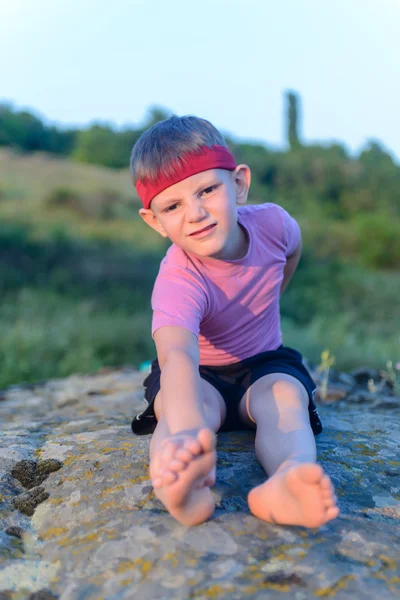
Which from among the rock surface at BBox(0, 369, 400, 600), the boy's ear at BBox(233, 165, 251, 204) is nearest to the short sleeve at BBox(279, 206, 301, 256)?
the boy's ear at BBox(233, 165, 251, 204)

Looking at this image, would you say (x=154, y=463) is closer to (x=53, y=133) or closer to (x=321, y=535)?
(x=321, y=535)

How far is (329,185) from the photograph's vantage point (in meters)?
26.7

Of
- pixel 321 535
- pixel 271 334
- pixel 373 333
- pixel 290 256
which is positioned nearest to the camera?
pixel 321 535

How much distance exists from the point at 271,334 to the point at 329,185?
25128mm

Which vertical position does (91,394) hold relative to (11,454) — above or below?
below

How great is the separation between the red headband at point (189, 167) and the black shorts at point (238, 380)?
0.76 meters

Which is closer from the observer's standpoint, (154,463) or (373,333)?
(154,463)

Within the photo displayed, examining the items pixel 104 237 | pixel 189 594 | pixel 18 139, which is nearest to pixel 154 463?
pixel 189 594

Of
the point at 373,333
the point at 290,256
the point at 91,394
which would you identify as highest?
the point at 290,256

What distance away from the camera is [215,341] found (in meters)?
2.56

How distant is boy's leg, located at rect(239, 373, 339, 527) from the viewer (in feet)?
5.05

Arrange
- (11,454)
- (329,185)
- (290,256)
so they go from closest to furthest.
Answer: (11,454) → (290,256) → (329,185)

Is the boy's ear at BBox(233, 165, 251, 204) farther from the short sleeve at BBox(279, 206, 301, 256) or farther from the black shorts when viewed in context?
the black shorts

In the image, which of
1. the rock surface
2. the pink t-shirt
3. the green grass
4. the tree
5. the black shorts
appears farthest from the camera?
the tree
